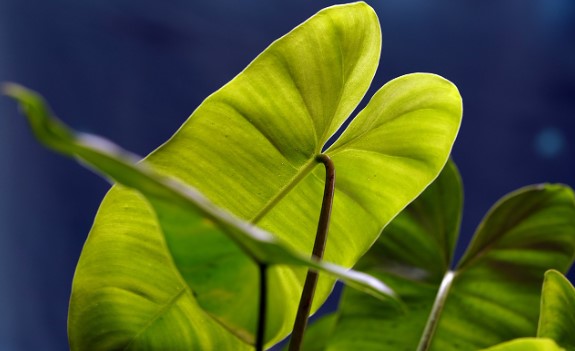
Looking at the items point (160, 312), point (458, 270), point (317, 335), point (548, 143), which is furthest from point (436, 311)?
point (548, 143)

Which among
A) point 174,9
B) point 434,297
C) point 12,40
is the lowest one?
point 12,40

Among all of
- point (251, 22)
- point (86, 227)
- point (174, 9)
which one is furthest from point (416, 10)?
point (86, 227)

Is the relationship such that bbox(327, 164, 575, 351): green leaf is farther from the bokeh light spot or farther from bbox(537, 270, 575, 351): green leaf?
the bokeh light spot

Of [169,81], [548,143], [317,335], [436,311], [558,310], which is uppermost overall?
[558,310]

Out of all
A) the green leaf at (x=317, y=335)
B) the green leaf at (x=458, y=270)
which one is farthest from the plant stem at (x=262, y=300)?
the green leaf at (x=317, y=335)

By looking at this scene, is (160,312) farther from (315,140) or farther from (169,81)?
Result: (169,81)

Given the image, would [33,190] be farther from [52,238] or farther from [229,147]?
[229,147]

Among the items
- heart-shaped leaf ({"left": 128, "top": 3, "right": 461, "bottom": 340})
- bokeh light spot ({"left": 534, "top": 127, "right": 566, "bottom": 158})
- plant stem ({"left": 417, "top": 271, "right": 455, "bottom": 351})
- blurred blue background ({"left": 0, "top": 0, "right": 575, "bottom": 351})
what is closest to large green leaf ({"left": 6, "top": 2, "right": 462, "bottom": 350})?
heart-shaped leaf ({"left": 128, "top": 3, "right": 461, "bottom": 340})
